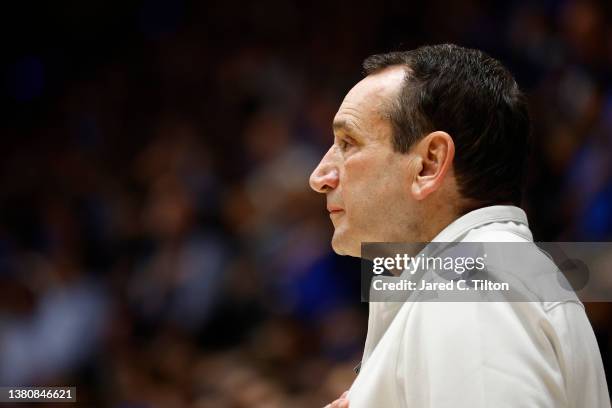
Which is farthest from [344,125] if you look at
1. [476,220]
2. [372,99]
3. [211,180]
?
[211,180]

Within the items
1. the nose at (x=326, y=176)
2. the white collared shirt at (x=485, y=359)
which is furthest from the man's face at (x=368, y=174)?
the white collared shirt at (x=485, y=359)

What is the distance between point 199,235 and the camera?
358 centimetres

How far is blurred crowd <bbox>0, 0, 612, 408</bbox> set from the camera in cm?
311

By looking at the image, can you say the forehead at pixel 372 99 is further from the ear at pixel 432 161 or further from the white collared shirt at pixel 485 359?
the white collared shirt at pixel 485 359

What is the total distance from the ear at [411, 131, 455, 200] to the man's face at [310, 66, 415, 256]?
0.02 metres

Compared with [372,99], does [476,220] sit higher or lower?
lower

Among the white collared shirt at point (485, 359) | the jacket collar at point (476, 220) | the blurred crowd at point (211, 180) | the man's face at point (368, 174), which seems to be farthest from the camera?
the blurred crowd at point (211, 180)

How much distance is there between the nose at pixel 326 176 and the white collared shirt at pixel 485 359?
350 millimetres

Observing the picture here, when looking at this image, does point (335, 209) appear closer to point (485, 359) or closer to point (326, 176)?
point (326, 176)

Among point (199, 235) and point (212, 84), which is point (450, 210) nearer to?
point (199, 235)

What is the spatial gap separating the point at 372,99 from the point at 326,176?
165 mm

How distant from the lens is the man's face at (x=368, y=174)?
1.57 metres

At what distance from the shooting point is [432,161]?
60.6 inches

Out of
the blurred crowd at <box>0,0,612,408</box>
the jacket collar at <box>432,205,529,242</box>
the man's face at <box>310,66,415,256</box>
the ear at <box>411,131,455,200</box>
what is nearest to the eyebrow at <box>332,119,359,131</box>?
the man's face at <box>310,66,415,256</box>
